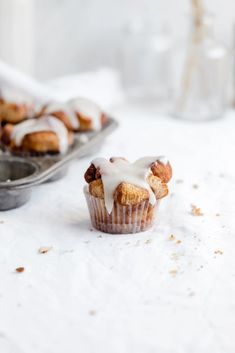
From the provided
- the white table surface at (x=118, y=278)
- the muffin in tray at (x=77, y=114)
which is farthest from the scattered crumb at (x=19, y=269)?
the muffin in tray at (x=77, y=114)

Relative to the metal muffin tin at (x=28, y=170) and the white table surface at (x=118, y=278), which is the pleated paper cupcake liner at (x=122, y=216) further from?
the metal muffin tin at (x=28, y=170)

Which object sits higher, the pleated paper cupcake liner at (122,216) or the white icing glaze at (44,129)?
the white icing glaze at (44,129)

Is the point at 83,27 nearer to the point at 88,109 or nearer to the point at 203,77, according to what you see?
the point at 203,77

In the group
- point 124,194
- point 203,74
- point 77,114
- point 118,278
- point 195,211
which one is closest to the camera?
point 118,278

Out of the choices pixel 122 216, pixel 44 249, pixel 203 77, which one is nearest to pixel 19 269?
pixel 44 249

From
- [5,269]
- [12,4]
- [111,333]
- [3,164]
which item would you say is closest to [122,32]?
[12,4]

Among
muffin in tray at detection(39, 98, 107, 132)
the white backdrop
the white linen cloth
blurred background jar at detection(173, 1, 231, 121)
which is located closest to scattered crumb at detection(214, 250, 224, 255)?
the white linen cloth
